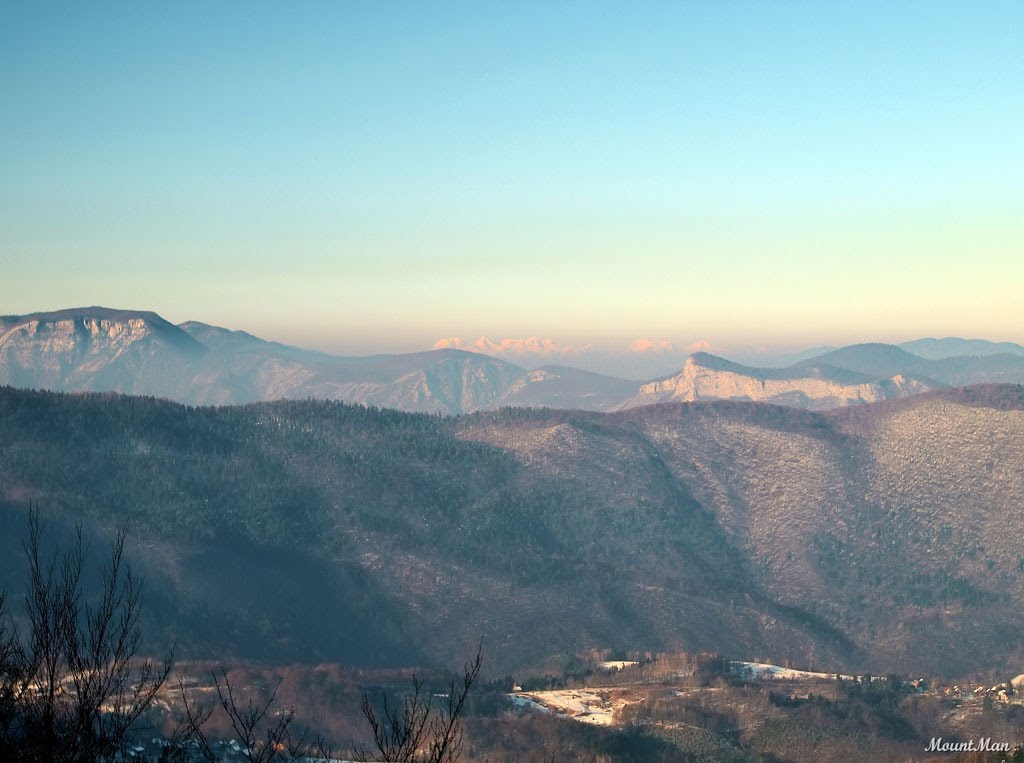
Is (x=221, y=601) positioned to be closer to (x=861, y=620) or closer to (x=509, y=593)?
(x=509, y=593)

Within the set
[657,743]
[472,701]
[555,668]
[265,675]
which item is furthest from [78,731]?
[555,668]

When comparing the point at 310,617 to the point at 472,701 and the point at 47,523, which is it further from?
the point at 472,701

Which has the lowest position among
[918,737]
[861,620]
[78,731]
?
[861,620]

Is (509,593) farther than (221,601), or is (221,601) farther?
(509,593)

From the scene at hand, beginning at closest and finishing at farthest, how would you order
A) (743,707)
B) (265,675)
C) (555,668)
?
(743,707) → (265,675) → (555,668)

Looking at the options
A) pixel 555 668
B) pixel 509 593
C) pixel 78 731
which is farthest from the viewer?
pixel 509 593

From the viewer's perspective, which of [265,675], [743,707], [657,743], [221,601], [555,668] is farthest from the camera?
[221,601]

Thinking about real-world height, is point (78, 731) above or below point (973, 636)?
above

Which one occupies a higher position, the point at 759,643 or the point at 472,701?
the point at 472,701

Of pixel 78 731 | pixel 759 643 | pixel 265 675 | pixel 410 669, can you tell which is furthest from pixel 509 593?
pixel 78 731
